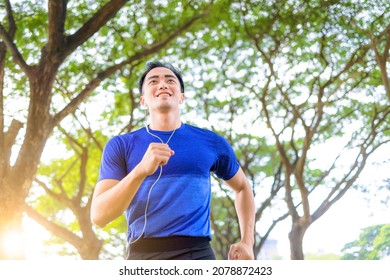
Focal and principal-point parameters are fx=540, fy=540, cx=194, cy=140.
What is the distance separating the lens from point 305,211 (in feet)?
31.0

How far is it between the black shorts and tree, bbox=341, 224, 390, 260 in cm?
893

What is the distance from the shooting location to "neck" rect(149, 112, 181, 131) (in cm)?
171

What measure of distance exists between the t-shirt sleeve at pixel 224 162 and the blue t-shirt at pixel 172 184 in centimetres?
5

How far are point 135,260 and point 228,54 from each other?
9.39 m

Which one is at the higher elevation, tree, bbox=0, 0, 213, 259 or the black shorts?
tree, bbox=0, 0, 213, 259

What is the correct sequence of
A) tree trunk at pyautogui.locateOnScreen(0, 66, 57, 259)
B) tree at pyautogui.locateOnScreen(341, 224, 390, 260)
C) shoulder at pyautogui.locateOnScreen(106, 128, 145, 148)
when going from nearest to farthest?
shoulder at pyautogui.locateOnScreen(106, 128, 145, 148), tree trunk at pyautogui.locateOnScreen(0, 66, 57, 259), tree at pyautogui.locateOnScreen(341, 224, 390, 260)

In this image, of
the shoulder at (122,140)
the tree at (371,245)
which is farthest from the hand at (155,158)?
the tree at (371,245)

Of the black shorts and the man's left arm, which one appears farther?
the man's left arm

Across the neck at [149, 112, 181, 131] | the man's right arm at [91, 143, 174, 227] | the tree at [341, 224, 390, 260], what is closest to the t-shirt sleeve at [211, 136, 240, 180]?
the neck at [149, 112, 181, 131]

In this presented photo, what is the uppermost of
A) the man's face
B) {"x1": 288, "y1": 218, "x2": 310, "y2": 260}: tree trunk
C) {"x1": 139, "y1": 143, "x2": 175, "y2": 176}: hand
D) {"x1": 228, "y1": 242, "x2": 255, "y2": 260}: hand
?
{"x1": 288, "y1": 218, "x2": 310, "y2": 260}: tree trunk

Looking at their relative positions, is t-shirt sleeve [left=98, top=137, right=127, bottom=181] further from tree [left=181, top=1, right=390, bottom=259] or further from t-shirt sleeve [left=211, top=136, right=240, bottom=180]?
tree [left=181, top=1, right=390, bottom=259]

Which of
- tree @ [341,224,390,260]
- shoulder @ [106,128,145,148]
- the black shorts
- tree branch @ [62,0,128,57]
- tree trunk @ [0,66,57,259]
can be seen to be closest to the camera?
the black shorts

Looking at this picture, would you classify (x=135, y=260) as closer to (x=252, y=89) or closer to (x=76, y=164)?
(x=252, y=89)

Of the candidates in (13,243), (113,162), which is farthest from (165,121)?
(13,243)
